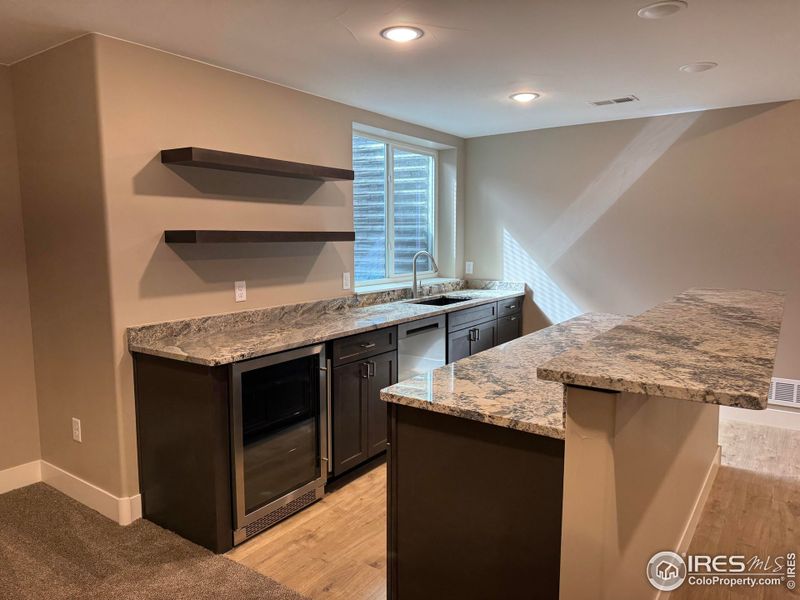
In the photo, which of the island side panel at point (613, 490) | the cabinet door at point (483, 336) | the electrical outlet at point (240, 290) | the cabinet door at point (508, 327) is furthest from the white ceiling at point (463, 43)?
the cabinet door at point (508, 327)

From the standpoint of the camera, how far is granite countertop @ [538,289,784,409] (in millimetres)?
1066

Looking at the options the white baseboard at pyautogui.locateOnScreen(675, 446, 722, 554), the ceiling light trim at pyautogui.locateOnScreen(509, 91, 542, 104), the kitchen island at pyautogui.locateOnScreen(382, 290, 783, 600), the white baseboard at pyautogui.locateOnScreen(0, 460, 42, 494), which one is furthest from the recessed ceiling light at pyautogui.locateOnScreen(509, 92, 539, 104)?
the white baseboard at pyautogui.locateOnScreen(0, 460, 42, 494)

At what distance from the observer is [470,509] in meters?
1.67

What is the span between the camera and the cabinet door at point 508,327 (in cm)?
477

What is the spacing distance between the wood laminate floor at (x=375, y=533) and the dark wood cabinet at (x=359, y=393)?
0.18m

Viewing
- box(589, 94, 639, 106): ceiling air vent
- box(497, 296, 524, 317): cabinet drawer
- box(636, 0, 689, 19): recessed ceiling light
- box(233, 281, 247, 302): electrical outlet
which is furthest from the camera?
box(497, 296, 524, 317): cabinet drawer

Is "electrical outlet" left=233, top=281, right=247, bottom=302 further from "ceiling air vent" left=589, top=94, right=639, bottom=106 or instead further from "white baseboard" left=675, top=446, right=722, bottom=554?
"ceiling air vent" left=589, top=94, right=639, bottom=106

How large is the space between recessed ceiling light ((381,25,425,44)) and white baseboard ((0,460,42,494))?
2988 millimetres

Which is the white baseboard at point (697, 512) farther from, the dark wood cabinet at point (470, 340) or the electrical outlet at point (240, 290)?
the electrical outlet at point (240, 290)

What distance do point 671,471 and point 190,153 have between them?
8.08 ft

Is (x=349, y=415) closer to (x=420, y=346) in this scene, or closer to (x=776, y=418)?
(x=420, y=346)

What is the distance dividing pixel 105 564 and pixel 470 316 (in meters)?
2.80

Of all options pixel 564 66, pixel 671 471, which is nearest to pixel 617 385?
pixel 671 471

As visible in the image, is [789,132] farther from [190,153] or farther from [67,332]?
[67,332]
